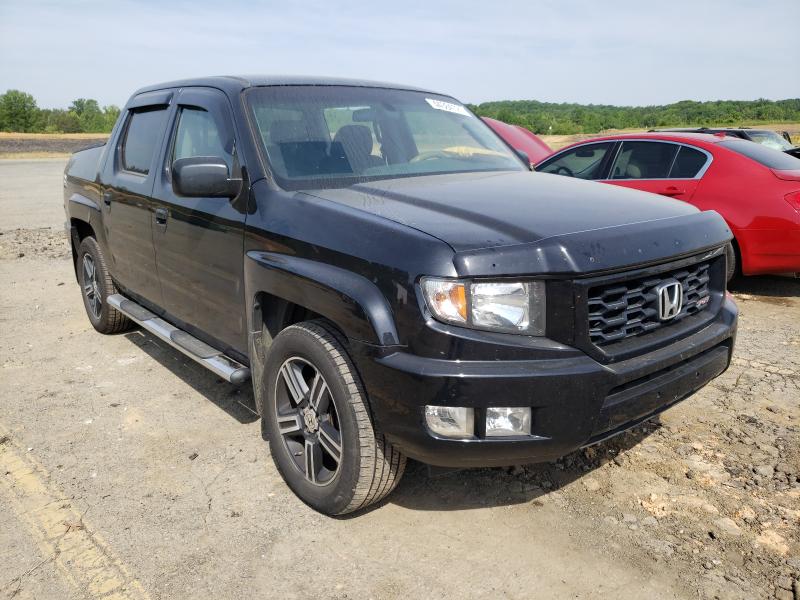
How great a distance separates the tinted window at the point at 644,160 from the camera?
6984 mm

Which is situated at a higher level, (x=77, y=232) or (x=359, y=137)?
(x=359, y=137)

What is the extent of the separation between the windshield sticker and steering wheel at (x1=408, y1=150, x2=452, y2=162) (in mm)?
514

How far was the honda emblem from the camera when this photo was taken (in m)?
2.74

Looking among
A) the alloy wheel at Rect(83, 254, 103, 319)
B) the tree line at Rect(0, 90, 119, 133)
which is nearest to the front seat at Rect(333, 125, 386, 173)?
the alloy wheel at Rect(83, 254, 103, 319)

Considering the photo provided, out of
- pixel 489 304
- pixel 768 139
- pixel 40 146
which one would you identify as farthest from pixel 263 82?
pixel 40 146

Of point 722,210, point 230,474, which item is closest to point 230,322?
point 230,474

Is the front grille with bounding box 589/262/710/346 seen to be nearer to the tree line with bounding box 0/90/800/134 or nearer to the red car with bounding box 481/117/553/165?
the red car with bounding box 481/117/553/165

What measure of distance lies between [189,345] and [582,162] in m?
5.33

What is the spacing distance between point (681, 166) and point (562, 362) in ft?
17.1

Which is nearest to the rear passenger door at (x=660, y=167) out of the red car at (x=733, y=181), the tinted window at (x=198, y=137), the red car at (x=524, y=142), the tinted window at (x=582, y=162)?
the red car at (x=733, y=181)

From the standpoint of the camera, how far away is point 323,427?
293 centimetres

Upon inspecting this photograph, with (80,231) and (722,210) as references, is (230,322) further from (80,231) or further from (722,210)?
(722,210)

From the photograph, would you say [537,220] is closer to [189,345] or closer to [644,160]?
[189,345]

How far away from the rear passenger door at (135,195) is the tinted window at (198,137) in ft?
0.76
